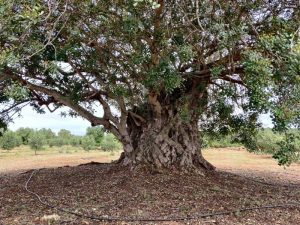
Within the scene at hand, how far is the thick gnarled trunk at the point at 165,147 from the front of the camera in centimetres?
800

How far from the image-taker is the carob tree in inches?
183

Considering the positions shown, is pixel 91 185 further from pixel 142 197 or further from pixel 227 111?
pixel 227 111

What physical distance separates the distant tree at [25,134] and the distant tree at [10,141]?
0.82ft

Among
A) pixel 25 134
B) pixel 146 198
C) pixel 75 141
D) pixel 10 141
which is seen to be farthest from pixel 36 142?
pixel 146 198

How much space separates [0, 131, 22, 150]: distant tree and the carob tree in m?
13.7

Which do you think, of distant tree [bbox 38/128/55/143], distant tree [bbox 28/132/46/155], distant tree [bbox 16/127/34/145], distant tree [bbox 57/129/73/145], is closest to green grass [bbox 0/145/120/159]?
distant tree [bbox 28/132/46/155]

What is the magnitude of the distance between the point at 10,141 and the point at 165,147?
1587 centimetres

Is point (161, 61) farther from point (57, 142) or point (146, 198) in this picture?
point (57, 142)

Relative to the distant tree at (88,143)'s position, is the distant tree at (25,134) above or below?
above

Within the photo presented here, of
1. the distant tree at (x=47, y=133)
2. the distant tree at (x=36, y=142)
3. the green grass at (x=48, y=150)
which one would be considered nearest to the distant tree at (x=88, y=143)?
the green grass at (x=48, y=150)

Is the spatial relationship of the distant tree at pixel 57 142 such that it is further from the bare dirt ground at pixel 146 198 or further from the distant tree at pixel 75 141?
the bare dirt ground at pixel 146 198

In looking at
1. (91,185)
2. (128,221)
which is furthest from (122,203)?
(91,185)

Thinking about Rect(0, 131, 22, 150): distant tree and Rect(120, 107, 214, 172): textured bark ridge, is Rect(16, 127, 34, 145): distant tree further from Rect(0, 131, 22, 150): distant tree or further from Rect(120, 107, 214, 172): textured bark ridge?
Rect(120, 107, 214, 172): textured bark ridge

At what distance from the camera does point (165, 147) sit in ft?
26.4
